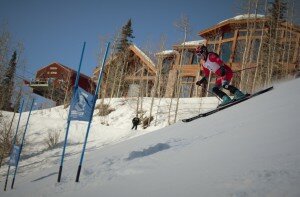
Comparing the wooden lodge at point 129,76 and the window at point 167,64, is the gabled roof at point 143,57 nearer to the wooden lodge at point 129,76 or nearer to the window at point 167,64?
the wooden lodge at point 129,76

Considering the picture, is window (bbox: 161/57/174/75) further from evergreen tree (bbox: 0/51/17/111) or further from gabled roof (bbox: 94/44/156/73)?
evergreen tree (bbox: 0/51/17/111)

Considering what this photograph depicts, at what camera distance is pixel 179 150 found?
5043mm

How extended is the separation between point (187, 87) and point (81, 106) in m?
28.5

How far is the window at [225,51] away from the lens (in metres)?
32.5

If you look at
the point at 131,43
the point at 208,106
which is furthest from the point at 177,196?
the point at 131,43

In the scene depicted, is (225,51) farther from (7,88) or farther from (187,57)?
(7,88)

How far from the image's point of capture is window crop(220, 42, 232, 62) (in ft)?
107

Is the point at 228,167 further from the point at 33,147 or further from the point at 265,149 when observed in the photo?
the point at 33,147

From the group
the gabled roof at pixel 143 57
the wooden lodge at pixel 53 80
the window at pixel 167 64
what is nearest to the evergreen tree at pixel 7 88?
the wooden lodge at pixel 53 80

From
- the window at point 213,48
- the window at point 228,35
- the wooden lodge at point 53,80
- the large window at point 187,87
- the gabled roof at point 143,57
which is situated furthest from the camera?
the wooden lodge at point 53,80

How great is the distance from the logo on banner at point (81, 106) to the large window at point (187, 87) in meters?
28.0

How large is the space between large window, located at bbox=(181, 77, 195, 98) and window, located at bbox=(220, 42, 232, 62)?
438cm

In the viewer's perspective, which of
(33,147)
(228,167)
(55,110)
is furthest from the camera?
(55,110)

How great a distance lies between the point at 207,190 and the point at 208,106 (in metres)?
23.9
